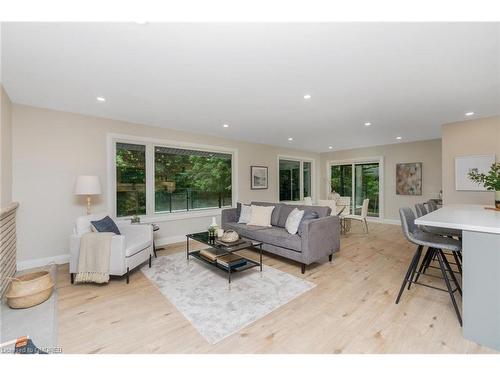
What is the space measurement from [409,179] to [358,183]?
141cm

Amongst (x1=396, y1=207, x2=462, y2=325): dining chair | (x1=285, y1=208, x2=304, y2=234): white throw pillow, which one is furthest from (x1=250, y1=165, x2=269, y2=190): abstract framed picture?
(x1=396, y1=207, x2=462, y2=325): dining chair

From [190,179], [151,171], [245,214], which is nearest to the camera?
[151,171]

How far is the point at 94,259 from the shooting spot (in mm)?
2660

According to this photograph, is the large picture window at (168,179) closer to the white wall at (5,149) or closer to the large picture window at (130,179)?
the large picture window at (130,179)

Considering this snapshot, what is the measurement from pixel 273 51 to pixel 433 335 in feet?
8.81

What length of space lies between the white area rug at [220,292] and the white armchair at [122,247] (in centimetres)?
31

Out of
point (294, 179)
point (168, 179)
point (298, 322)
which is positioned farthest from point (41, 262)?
point (294, 179)

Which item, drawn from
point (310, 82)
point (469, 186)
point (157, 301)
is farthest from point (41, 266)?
point (469, 186)

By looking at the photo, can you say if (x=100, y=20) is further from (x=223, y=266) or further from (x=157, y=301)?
(x=223, y=266)

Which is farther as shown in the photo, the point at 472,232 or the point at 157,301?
the point at 157,301

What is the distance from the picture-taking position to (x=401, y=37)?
1.72 metres

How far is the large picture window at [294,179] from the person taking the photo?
23.1 feet

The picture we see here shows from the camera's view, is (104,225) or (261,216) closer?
(104,225)

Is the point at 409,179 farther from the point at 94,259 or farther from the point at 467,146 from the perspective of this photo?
the point at 94,259
